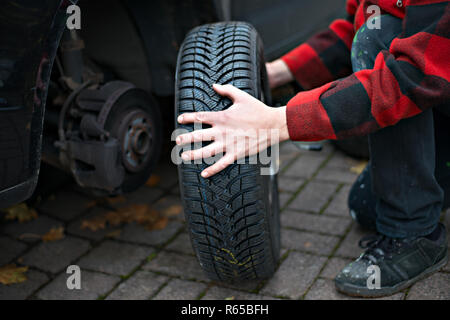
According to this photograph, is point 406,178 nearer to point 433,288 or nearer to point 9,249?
point 433,288

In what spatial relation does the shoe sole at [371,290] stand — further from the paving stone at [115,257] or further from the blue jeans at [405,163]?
the paving stone at [115,257]

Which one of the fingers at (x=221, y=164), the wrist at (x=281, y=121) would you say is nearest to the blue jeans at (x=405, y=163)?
the wrist at (x=281, y=121)

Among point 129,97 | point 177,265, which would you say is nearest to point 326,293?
point 177,265

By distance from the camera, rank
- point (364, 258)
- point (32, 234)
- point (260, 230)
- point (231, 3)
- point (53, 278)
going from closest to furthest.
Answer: point (260, 230) → point (364, 258) → point (53, 278) → point (231, 3) → point (32, 234)

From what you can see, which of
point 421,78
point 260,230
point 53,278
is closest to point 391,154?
point 421,78

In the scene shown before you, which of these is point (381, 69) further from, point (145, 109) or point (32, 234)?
point (32, 234)

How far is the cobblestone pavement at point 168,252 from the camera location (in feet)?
6.10

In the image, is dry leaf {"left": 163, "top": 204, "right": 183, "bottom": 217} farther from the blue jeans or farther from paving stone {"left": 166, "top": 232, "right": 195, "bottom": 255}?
the blue jeans

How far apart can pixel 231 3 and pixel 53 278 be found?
1.37m

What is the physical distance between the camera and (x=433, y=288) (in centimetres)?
175

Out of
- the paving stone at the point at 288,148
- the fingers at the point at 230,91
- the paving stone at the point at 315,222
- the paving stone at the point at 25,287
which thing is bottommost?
the paving stone at the point at 25,287

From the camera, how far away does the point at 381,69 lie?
4.84 ft

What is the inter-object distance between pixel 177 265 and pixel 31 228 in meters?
0.80

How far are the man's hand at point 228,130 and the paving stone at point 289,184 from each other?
118 centimetres
